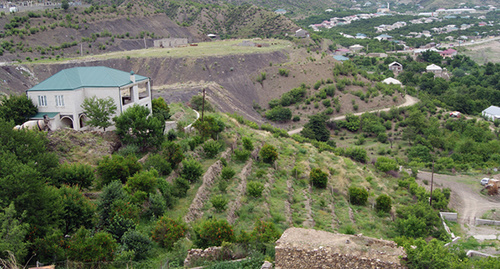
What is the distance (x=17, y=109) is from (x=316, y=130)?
3408 cm

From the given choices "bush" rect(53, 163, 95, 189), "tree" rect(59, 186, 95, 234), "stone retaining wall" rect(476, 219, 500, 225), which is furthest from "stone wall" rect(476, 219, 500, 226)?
"tree" rect(59, 186, 95, 234)

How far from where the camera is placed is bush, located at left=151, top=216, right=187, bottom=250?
1588 centimetres

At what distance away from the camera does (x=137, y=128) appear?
24609 mm

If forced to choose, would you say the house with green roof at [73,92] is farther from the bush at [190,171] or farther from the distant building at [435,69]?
the distant building at [435,69]

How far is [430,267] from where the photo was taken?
13.8 metres

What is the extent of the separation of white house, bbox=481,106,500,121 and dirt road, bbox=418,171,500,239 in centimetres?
2335

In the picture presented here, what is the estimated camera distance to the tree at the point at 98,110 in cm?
2467

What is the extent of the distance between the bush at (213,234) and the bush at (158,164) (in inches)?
284

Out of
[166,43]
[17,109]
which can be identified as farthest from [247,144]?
[166,43]

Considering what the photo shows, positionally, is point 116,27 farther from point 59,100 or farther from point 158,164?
point 158,164

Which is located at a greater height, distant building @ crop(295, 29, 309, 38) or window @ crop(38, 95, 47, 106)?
window @ crop(38, 95, 47, 106)

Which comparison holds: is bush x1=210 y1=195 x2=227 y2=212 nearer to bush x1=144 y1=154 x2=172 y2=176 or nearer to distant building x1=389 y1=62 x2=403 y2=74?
bush x1=144 y1=154 x2=172 y2=176

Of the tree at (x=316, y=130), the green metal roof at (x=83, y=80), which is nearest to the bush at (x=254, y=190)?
the green metal roof at (x=83, y=80)

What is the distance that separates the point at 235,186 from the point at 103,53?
4717cm
